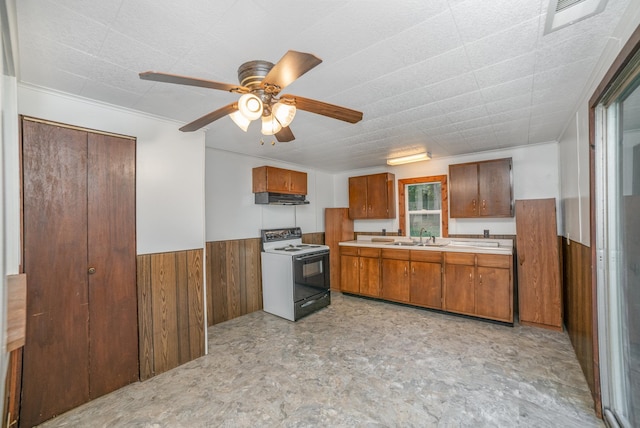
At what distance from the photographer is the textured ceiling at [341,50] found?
50.5 inches

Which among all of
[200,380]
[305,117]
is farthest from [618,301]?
[200,380]

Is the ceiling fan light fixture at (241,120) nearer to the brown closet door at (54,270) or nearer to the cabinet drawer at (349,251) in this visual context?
the brown closet door at (54,270)

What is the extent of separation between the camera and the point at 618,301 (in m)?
1.75

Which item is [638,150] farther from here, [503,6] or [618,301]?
[503,6]

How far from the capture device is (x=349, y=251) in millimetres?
4941

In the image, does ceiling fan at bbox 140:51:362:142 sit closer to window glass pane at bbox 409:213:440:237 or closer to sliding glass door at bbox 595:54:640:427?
sliding glass door at bbox 595:54:640:427

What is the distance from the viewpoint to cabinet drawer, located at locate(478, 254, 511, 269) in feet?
11.4

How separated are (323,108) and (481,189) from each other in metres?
3.40

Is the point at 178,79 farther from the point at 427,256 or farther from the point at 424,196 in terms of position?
the point at 424,196

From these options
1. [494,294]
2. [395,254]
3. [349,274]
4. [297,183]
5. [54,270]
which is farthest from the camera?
[349,274]

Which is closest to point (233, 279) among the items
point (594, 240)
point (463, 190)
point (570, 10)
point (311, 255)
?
point (311, 255)

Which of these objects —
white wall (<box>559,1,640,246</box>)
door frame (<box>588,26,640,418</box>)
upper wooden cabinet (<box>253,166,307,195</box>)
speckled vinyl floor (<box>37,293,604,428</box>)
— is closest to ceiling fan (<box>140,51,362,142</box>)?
white wall (<box>559,1,640,246</box>)

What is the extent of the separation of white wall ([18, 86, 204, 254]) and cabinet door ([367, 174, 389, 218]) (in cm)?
316

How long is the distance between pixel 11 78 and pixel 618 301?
4110 mm
